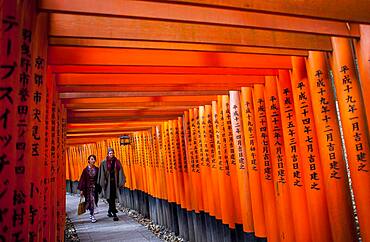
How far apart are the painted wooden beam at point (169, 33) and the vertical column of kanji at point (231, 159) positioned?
256cm

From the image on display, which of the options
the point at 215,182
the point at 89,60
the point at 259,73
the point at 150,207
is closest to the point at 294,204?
the point at 259,73

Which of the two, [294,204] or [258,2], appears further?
[294,204]

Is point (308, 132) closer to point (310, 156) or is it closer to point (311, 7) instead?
point (310, 156)

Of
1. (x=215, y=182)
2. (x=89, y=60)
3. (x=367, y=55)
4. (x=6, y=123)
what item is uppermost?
(x=89, y=60)

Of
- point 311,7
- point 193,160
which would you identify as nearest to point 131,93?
point 193,160

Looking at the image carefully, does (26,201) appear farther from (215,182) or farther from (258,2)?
(215,182)

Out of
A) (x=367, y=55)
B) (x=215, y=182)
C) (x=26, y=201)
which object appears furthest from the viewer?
(x=215, y=182)

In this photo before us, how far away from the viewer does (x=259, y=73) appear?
5.30 metres

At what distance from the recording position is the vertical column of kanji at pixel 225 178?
6.97 meters

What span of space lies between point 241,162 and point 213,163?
1.38 m

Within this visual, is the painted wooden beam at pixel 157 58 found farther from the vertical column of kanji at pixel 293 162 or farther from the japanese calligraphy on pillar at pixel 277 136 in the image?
the japanese calligraphy on pillar at pixel 277 136

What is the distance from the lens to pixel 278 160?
5.37 meters

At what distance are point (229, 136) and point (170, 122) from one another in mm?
3831

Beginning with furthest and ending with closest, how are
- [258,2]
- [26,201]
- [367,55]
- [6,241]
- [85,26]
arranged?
[367,55]
[85,26]
[258,2]
[26,201]
[6,241]
